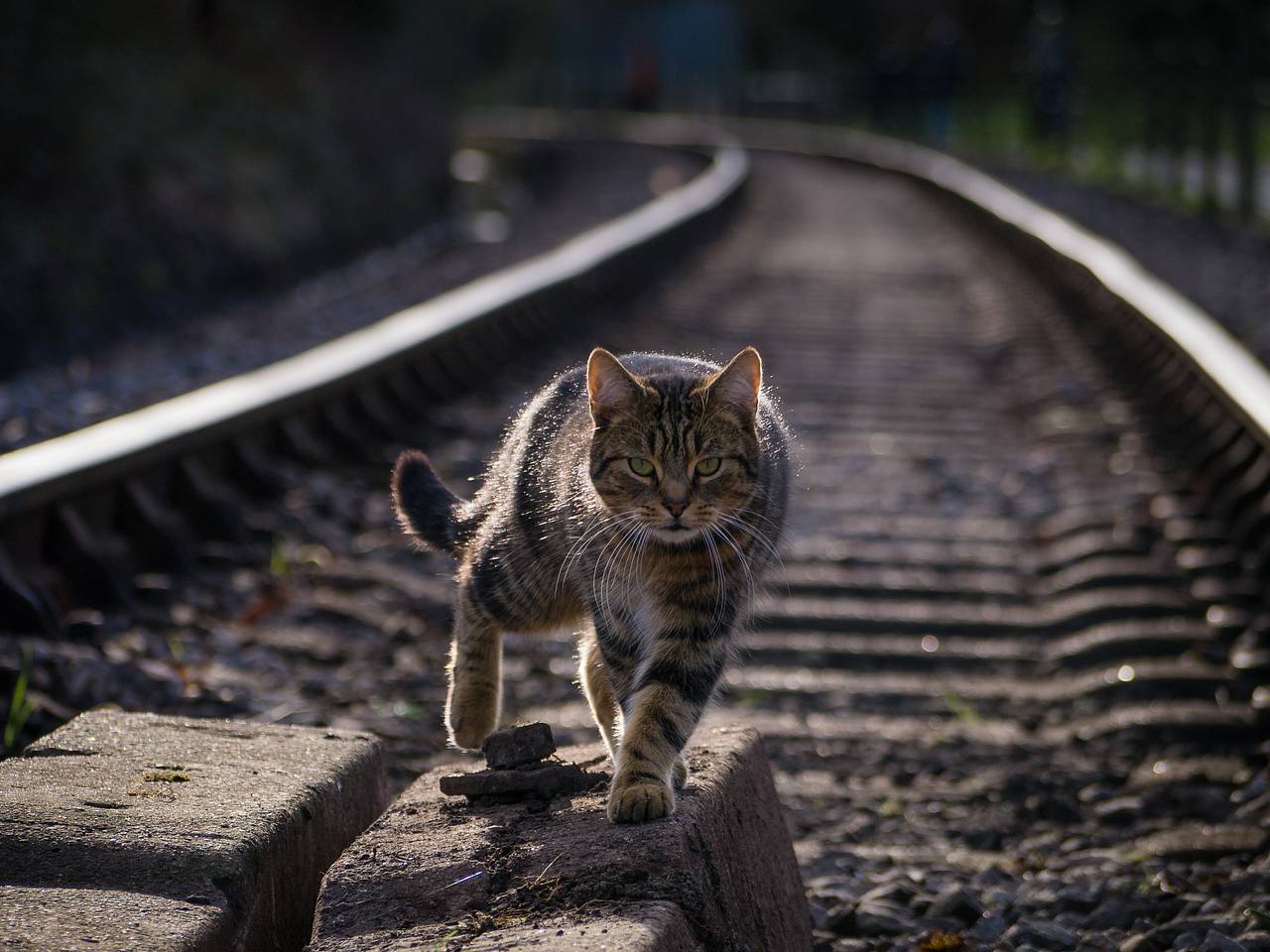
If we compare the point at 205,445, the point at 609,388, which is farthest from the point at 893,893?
the point at 205,445

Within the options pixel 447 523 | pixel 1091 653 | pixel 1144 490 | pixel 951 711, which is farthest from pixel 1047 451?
pixel 447 523

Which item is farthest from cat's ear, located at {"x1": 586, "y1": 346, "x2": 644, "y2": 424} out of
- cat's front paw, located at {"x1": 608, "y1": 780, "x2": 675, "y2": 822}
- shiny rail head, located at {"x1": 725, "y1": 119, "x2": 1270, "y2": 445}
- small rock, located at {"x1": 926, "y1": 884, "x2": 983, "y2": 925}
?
shiny rail head, located at {"x1": 725, "y1": 119, "x2": 1270, "y2": 445}

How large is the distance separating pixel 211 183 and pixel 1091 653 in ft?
52.3

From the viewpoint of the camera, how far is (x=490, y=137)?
3903 cm

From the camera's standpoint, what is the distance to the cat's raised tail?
429cm

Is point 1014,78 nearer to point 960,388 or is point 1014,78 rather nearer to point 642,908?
point 960,388

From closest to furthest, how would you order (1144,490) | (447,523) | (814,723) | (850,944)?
→ (850,944), (447,523), (814,723), (1144,490)

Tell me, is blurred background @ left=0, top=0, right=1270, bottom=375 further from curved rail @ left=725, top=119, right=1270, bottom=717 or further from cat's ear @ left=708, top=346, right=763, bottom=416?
cat's ear @ left=708, top=346, right=763, bottom=416

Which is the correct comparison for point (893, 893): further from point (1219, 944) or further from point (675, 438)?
point (675, 438)

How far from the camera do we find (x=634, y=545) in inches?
148

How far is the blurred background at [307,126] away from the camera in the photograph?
52.2 ft

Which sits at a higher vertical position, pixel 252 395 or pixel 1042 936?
pixel 252 395

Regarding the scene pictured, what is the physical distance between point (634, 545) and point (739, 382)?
46cm

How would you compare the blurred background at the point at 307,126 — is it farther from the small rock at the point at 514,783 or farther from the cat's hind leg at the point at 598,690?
the small rock at the point at 514,783
